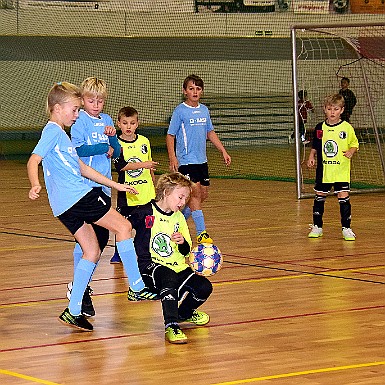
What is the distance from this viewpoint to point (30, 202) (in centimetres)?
1580

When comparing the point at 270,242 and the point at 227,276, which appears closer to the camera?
the point at 227,276

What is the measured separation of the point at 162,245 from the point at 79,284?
0.64m

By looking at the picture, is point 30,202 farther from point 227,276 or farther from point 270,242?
point 227,276

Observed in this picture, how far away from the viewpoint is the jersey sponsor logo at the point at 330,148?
11.4m

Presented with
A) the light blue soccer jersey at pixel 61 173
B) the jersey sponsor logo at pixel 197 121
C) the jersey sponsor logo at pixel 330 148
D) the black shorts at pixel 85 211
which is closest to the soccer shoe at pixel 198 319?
the black shorts at pixel 85 211

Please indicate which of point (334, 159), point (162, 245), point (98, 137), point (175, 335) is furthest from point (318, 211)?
point (175, 335)

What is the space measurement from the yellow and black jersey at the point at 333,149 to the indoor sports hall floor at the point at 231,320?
714 mm

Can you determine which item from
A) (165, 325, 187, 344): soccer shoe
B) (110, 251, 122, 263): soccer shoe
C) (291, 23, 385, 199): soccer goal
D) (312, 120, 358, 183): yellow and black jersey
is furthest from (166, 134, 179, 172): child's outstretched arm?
(291, 23, 385, 199): soccer goal

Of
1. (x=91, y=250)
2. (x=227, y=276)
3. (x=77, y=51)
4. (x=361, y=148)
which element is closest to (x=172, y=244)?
(x=91, y=250)

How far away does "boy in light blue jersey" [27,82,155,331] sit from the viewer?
6.70m

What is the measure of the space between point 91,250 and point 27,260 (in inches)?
128

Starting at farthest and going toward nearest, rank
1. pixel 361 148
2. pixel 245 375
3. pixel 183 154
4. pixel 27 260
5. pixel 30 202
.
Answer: pixel 361 148 < pixel 30 202 < pixel 183 154 < pixel 27 260 < pixel 245 375

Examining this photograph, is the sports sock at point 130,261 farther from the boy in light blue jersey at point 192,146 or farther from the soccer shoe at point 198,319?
the boy in light blue jersey at point 192,146

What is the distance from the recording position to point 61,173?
672cm
